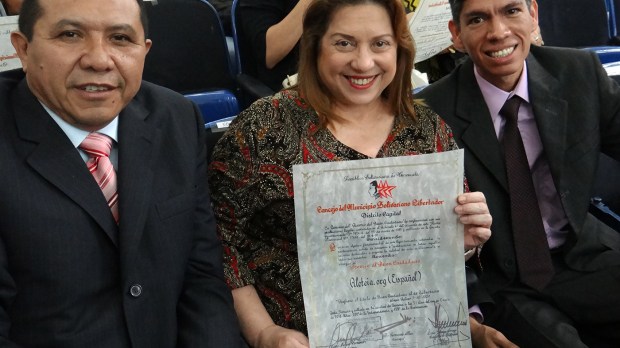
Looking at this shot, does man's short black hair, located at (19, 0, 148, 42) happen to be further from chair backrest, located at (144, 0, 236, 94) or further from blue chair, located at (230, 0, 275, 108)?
chair backrest, located at (144, 0, 236, 94)

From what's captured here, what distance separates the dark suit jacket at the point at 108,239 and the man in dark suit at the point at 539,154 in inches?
31.4

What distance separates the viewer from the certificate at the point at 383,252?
1666mm

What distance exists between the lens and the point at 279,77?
3078 millimetres

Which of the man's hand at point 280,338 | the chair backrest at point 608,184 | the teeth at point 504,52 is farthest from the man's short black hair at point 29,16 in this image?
the chair backrest at point 608,184

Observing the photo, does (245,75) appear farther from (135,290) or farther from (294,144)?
(135,290)

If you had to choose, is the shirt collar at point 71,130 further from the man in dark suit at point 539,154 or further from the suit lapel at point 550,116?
the suit lapel at point 550,116

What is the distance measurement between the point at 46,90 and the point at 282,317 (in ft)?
2.61

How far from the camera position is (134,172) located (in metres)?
1.58

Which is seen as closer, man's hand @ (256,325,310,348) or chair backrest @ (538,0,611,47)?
man's hand @ (256,325,310,348)

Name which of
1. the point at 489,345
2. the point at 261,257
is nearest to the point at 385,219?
the point at 261,257

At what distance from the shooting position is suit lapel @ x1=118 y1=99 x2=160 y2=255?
1538mm

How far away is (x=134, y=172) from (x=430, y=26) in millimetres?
1675

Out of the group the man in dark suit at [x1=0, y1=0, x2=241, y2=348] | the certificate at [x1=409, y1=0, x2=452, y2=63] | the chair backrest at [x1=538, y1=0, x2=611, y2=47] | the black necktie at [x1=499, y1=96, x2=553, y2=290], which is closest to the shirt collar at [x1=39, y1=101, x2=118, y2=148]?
the man in dark suit at [x1=0, y1=0, x2=241, y2=348]

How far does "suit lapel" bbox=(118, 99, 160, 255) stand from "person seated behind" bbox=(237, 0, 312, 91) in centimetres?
124
